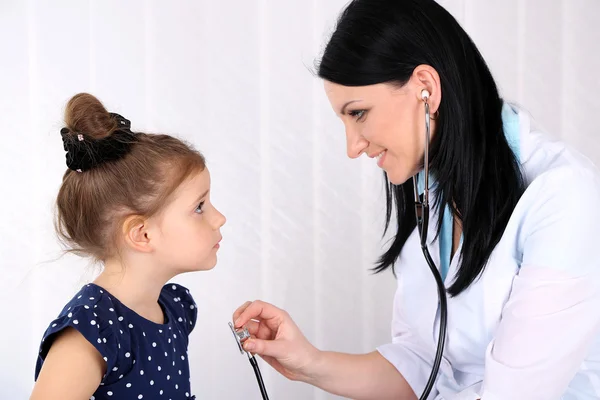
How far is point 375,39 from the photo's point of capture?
1.35 meters

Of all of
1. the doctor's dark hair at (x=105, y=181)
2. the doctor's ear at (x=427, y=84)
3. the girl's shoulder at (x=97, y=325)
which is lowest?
the girl's shoulder at (x=97, y=325)

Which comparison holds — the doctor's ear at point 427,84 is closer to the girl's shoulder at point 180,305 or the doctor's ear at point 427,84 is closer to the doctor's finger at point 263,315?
the doctor's finger at point 263,315

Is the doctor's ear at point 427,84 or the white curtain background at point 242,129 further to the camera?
the white curtain background at point 242,129

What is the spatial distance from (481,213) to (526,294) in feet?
0.60

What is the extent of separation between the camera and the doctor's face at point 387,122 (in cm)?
139

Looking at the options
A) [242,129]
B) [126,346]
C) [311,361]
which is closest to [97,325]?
[126,346]

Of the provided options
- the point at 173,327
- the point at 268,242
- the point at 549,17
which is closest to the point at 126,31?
the point at 268,242

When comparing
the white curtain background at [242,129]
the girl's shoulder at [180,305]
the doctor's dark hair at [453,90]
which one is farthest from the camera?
the white curtain background at [242,129]

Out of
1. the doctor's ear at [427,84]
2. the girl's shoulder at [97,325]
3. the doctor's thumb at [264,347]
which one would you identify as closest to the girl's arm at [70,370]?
the girl's shoulder at [97,325]

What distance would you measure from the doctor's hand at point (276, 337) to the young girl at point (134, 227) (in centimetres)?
13

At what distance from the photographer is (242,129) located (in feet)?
6.95

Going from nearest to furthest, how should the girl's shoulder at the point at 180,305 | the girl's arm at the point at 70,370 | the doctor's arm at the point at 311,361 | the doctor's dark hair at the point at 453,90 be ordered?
the girl's arm at the point at 70,370
the doctor's dark hair at the point at 453,90
the doctor's arm at the point at 311,361
the girl's shoulder at the point at 180,305

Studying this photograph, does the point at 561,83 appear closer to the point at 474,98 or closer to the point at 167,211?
the point at 474,98

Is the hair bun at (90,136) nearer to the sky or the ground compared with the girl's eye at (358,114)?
nearer to the ground
